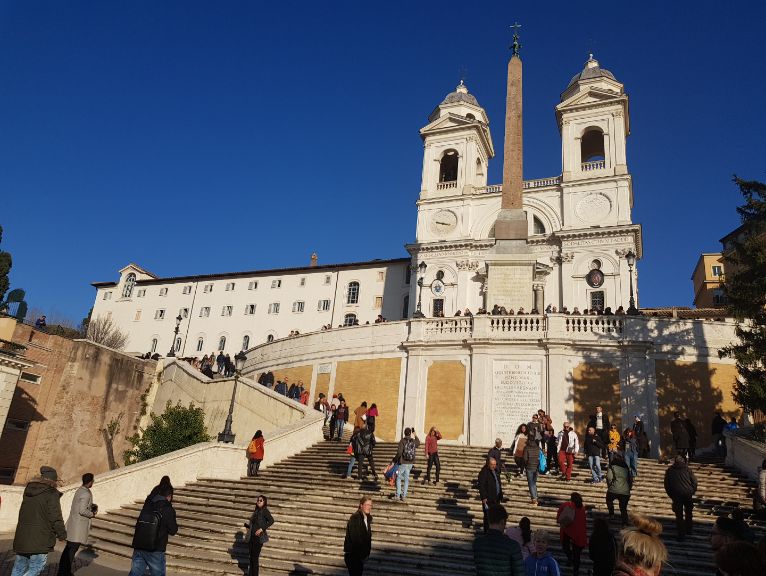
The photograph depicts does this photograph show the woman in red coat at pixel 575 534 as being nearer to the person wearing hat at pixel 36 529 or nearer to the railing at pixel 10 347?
the person wearing hat at pixel 36 529

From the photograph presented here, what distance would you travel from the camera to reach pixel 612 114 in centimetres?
4216

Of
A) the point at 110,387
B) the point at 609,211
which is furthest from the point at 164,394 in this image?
the point at 609,211

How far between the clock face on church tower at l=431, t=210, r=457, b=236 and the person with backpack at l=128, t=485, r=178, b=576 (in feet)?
121

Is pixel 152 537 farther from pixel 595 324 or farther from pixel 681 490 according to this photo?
pixel 595 324

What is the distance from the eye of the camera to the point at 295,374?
2914 centimetres

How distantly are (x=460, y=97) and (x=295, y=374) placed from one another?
101 feet

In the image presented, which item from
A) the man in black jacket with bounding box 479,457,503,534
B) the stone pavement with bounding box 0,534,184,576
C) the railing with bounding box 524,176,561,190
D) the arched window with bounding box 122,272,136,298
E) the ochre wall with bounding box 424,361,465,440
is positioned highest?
the railing with bounding box 524,176,561,190

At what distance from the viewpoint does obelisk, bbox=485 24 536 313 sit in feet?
102

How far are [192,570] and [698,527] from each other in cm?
966

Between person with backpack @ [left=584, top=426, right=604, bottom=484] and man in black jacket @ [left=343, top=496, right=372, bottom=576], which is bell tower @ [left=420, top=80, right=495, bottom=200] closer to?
person with backpack @ [left=584, top=426, right=604, bottom=484]

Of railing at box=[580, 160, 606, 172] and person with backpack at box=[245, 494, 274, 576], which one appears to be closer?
person with backpack at box=[245, 494, 274, 576]

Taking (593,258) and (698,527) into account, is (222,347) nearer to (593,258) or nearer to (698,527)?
(593,258)

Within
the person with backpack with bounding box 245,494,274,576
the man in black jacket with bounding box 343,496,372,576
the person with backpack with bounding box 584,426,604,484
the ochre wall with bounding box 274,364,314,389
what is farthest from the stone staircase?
the ochre wall with bounding box 274,364,314,389

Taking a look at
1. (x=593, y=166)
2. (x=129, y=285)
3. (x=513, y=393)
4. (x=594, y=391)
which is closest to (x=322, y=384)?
(x=513, y=393)
